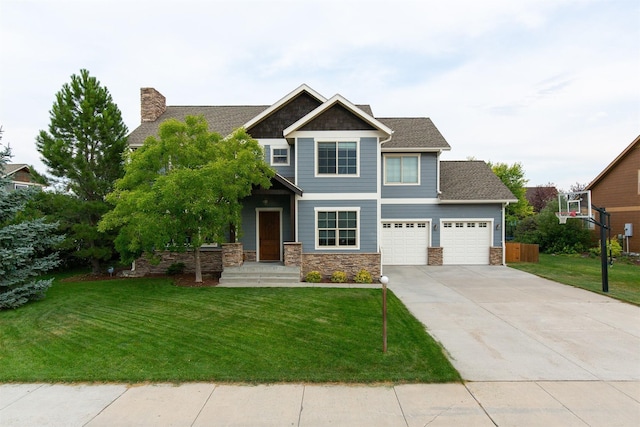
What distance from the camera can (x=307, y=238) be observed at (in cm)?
1336

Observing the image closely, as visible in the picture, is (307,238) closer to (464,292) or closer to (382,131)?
(382,131)

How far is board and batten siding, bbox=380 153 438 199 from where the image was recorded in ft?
54.1

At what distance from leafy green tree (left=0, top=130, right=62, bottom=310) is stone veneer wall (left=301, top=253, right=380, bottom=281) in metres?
8.20

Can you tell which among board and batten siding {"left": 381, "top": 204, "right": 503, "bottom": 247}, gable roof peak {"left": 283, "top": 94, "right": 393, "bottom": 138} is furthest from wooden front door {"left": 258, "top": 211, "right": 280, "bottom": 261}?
board and batten siding {"left": 381, "top": 204, "right": 503, "bottom": 247}

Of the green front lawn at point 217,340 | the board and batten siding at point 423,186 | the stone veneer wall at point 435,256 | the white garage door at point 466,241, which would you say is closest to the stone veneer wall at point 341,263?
the green front lawn at point 217,340

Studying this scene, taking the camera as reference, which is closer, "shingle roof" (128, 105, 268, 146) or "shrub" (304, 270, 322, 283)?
"shrub" (304, 270, 322, 283)

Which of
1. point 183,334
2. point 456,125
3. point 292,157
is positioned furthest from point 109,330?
point 456,125

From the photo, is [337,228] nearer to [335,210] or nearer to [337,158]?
[335,210]

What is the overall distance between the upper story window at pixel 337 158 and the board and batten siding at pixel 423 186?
3.73 m

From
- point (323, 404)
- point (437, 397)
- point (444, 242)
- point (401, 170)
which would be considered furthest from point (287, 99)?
Answer: point (437, 397)

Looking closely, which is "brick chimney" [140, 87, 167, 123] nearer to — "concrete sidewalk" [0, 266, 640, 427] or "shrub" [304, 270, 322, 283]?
"shrub" [304, 270, 322, 283]

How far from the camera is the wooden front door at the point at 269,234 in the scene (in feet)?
47.7

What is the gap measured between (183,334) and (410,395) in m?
4.78

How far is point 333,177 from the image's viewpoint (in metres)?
13.4
